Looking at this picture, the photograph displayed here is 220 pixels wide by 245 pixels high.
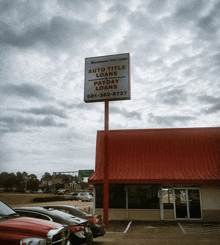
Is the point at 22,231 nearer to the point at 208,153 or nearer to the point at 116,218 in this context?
the point at 116,218

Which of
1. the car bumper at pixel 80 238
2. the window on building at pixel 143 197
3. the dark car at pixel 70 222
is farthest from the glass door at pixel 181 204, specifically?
the car bumper at pixel 80 238

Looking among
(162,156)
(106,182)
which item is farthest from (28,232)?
(162,156)

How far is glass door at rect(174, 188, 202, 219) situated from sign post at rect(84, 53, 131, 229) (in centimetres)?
774

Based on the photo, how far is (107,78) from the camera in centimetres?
1784

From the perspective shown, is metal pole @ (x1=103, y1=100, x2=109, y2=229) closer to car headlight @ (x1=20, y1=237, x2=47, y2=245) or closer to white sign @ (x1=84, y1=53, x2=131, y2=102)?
white sign @ (x1=84, y1=53, x2=131, y2=102)

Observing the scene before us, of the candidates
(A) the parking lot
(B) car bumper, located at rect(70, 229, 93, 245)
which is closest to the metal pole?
(A) the parking lot

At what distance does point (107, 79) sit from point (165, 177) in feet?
27.5

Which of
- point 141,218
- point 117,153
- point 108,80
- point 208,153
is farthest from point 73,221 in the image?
point 208,153

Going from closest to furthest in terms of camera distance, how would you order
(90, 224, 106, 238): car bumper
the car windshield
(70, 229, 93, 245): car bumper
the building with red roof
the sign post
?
the car windshield, (70, 229, 93, 245): car bumper, (90, 224, 106, 238): car bumper, the sign post, the building with red roof

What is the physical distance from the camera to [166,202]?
19812 mm

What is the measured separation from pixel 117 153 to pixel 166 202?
5633 millimetres

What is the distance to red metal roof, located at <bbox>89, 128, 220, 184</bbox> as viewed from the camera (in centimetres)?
1920

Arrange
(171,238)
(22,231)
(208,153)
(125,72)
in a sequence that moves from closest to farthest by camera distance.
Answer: (22,231) → (171,238) → (125,72) → (208,153)

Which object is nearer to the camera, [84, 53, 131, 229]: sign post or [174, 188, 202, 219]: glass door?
[84, 53, 131, 229]: sign post
